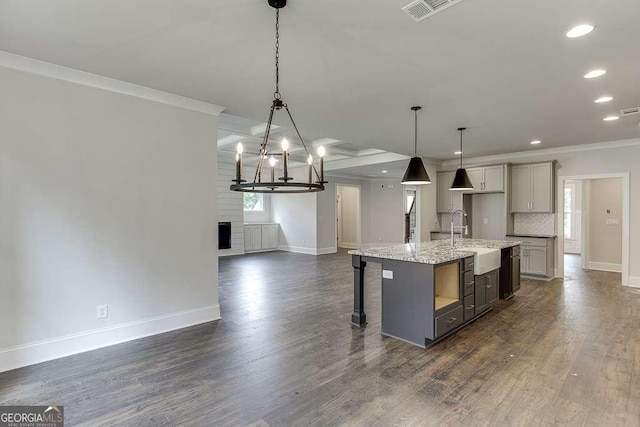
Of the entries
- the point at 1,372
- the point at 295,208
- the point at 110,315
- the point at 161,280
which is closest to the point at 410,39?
the point at 161,280

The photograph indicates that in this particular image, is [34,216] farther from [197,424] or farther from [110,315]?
Result: [197,424]

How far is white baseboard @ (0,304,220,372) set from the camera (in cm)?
A: 275

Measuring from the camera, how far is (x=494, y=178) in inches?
265

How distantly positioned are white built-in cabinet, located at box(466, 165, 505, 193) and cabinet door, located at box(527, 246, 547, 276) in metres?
1.32

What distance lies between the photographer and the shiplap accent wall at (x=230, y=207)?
909 cm

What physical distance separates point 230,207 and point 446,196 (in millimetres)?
5782

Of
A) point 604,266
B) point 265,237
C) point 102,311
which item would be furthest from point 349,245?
point 102,311

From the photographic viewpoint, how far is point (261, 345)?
3221 mm

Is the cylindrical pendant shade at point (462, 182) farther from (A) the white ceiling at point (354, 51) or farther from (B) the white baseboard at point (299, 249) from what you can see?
(B) the white baseboard at point (299, 249)

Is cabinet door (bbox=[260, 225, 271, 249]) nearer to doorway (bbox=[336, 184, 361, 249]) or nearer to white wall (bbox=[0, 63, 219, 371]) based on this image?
doorway (bbox=[336, 184, 361, 249])

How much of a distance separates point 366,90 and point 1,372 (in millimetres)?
4120

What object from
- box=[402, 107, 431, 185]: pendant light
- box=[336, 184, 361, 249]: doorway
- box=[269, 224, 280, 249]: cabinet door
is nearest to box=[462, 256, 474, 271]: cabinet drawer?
box=[402, 107, 431, 185]: pendant light

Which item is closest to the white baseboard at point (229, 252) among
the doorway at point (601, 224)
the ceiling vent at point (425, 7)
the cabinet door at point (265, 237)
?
the cabinet door at point (265, 237)

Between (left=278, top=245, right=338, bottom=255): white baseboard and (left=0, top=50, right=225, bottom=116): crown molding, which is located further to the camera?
(left=278, top=245, right=338, bottom=255): white baseboard
